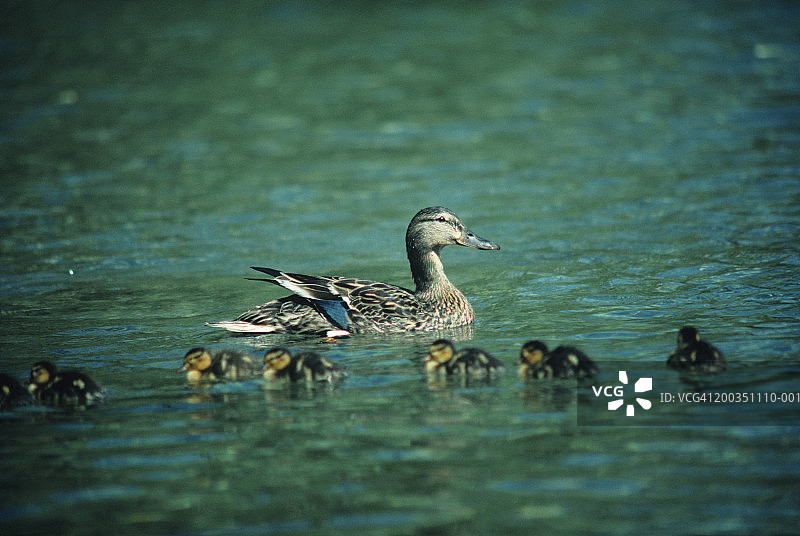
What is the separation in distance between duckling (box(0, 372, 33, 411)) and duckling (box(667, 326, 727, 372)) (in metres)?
3.83

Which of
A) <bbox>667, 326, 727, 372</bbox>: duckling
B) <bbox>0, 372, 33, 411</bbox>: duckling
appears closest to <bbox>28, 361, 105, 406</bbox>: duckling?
<bbox>0, 372, 33, 411</bbox>: duckling

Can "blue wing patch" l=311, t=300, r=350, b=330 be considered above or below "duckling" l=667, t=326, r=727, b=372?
above

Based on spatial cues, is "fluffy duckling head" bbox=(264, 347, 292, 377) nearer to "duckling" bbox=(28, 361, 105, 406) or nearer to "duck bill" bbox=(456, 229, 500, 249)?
"duckling" bbox=(28, 361, 105, 406)

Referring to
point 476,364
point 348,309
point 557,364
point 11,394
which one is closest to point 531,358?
point 557,364

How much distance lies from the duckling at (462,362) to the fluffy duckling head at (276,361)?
2.92 feet

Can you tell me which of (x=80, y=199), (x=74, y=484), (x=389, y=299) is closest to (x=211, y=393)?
(x=74, y=484)

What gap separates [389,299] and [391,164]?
23.4 ft

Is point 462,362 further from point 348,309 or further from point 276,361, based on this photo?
point 348,309

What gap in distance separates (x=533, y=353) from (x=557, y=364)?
0.21 m

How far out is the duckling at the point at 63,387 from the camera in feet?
20.4

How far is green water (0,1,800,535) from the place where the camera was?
5.00m

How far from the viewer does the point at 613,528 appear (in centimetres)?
452

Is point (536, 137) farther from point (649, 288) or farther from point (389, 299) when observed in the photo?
point (389, 299)

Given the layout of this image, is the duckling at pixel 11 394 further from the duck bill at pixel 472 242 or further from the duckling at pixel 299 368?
the duck bill at pixel 472 242
